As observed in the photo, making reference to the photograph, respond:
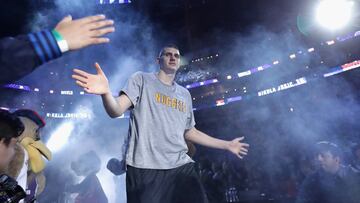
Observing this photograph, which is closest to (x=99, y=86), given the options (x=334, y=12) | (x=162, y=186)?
(x=162, y=186)

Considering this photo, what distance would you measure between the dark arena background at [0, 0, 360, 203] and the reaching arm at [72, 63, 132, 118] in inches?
290

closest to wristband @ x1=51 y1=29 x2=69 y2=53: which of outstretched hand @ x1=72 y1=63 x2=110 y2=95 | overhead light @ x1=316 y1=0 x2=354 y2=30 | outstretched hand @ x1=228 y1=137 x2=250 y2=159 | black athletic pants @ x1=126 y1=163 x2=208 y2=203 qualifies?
outstretched hand @ x1=72 y1=63 x2=110 y2=95

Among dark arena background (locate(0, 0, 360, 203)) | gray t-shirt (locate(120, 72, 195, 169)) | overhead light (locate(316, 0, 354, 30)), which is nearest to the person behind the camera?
gray t-shirt (locate(120, 72, 195, 169))

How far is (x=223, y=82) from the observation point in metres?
18.9

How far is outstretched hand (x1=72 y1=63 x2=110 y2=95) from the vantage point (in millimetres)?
2072

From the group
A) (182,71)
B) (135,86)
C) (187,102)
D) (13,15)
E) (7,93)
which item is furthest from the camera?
(182,71)

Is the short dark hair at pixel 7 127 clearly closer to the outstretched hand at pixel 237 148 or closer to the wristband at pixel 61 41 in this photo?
the wristband at pixel 61 41

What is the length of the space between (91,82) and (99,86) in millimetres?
66

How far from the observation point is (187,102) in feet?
10.1

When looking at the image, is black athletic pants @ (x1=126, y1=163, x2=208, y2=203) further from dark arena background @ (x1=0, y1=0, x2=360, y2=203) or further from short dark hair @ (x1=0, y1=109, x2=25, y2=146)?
dark arena background @ (x1=0, y1=0, x2=360, y2=203)

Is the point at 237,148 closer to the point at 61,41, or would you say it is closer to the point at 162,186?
the point at 162,186

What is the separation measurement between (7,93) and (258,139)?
12.6m

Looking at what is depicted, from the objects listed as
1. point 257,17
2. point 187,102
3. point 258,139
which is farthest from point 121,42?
point 187,102

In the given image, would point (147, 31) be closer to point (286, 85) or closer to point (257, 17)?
point (257, 17)
